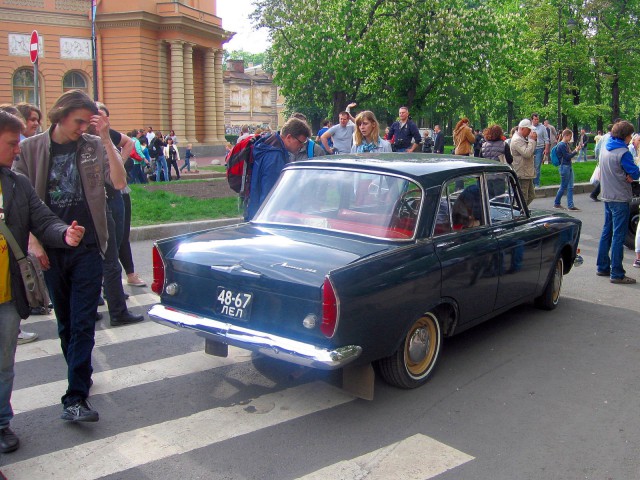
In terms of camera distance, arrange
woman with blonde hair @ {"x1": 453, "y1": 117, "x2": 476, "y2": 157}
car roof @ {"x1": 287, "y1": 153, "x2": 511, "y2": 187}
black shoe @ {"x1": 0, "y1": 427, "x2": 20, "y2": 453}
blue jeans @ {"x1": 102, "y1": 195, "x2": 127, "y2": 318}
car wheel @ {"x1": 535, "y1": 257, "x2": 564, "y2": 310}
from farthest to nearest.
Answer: woman with blonde hair @ {"x1": 453, "y1": 117, "x2": 476, "y2": 157} < car wheel @ {"x1": 535, "y1": 257, "x2": 564, "y2": 310} < blue jeans @ {"x1": 102, "y1": 195, "x2": 127, "y2": 318} < car roof @ {"x1": 287, "y1": 153, "x2": 511, "y2": 187} < black shoe @ {"x1": 0, "y1": 427, "x2": 20, "y2": 453}

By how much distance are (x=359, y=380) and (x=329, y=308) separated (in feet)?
2.57

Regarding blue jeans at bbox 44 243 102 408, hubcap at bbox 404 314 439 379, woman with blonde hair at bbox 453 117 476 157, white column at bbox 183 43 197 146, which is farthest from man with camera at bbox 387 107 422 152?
white column at bbox 183 43 197 146

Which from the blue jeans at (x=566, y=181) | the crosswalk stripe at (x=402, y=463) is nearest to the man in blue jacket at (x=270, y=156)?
the crosswalk stripe at (x=402, y=463)

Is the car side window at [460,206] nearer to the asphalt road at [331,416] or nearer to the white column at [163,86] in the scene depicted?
the asphalt road at [331,416]

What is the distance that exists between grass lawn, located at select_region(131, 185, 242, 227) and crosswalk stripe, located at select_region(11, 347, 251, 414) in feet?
22.1

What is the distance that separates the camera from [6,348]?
3768 mm

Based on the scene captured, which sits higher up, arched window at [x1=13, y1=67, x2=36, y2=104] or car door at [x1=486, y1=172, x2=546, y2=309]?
arched window at [x1=13, y1=67, x2=36, y2=104]

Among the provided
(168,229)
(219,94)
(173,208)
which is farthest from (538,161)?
(219,94)

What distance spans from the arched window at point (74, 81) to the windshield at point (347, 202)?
3503 centimetres

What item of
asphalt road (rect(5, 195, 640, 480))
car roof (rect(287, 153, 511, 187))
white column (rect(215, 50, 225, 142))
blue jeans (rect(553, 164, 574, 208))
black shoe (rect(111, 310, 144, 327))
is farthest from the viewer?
white column (rect(215, 50, 225, 142))

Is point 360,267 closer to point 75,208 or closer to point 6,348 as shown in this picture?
point 75,208

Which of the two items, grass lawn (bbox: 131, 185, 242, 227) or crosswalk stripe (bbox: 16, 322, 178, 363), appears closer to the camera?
crosswalk stripe (bbox: 16, 322, 178, 363)

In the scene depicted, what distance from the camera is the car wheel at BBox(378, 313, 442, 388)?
4680 mm

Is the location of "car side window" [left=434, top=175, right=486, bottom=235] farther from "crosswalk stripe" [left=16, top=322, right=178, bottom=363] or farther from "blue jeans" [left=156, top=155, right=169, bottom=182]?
"blue jeans" [left=156, top=155, right=169, bottom=182]
